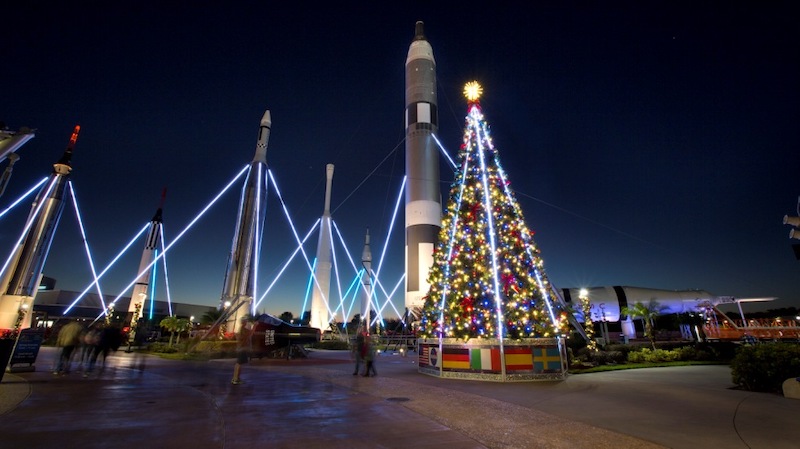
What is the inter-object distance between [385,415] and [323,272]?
48.2 m

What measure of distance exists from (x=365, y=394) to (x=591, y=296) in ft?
201

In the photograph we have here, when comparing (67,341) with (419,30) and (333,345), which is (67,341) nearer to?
(333,345)

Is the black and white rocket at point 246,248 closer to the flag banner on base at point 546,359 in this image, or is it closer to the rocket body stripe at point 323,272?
the rocket body stripe at point 323,272

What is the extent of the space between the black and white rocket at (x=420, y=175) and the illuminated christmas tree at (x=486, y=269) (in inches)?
542

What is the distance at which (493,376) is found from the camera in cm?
1236

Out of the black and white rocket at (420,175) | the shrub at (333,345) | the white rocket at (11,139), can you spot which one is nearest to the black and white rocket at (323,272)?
the shrub at (333,345)

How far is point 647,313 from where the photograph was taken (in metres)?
41.9

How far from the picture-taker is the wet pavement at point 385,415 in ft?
17.0

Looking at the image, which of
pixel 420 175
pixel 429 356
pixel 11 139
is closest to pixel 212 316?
pixel 420 175

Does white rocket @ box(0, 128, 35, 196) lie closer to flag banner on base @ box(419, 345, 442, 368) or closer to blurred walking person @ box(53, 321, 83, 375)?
blurred walking person @ box(53, 321, 83, 375)

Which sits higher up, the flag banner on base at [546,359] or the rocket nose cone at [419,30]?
the rocket nose cone at [419,30]

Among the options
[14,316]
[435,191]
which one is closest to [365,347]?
[435,191]

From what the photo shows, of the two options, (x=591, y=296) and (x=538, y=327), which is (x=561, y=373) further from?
(x=591, y=296)

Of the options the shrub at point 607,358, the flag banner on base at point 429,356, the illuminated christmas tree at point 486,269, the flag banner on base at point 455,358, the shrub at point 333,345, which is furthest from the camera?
the shrub at point 333,345
